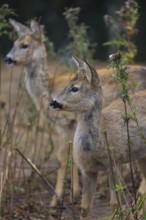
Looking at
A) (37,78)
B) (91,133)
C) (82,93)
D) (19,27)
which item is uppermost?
(19,27)

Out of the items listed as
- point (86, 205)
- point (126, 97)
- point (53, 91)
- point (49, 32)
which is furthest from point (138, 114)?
point (49, 32)

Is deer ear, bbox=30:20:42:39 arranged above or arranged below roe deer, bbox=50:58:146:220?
above

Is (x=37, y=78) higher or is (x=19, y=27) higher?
(x=19, y=27)

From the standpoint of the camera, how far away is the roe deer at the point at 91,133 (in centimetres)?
768

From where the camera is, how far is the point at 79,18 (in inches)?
772

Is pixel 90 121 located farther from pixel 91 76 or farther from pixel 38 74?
pixel 38 74

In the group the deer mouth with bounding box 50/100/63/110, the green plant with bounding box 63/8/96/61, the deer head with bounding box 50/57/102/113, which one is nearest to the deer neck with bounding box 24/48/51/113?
the green plant with bounding box 63/8/96/61

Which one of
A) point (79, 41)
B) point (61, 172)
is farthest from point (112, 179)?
point (79, 41)

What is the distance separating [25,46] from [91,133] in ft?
10.00

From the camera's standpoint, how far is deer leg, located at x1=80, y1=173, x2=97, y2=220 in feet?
25.5

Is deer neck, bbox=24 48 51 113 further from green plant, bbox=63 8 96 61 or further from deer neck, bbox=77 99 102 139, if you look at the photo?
deer neck, bbox=77 99 102 139

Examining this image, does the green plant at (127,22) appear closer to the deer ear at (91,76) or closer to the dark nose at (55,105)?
the deer ear at (91,76)

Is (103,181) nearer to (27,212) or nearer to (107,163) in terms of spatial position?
(27,212)

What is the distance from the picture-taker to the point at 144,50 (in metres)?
16.8
